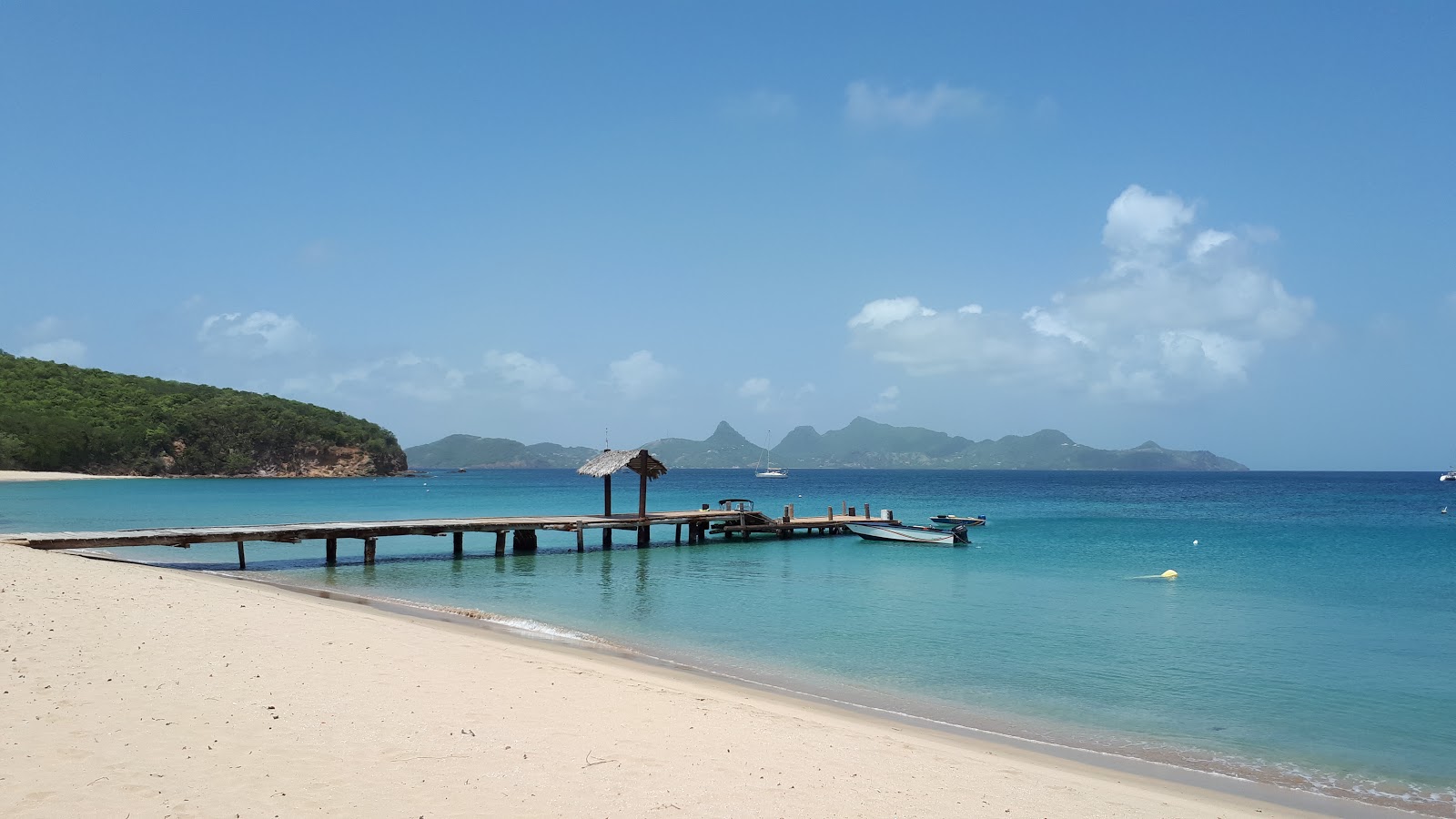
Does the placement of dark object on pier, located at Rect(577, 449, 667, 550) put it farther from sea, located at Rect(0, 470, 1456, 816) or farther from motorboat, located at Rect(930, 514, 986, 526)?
motorboat, located at Rect(930, 514, 986, 526)

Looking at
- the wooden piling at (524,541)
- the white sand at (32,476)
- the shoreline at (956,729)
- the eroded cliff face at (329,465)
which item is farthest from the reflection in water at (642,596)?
the eroded cliff face at (329,465)

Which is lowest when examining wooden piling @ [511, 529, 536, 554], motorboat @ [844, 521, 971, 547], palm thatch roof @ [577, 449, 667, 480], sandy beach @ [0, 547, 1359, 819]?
motorboat @ [844, 521, 971, 547]

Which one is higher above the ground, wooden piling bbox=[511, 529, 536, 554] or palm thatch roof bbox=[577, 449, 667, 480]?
palm thatch roof bbox=[577, 449, 667, 480]

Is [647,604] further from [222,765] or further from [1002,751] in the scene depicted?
[222,765]

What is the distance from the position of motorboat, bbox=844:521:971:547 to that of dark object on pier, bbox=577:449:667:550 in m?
9.97

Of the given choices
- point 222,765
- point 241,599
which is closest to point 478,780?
point 222,765

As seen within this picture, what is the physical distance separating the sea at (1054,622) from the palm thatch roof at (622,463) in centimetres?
291

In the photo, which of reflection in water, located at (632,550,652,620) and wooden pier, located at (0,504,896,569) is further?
wooden pier, located at (0,504,896,569)

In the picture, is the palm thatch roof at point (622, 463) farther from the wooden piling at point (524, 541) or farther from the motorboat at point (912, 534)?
the motorboat at point (912, 534)

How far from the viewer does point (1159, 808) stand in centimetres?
740

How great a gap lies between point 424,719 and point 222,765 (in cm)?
191

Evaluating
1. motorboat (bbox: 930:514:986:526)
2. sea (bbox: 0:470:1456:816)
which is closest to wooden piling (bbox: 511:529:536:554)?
sea (bbox: 0:470:1456:816)

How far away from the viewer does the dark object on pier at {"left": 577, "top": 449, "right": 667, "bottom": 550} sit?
32188mm

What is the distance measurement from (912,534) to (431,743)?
31964mm
